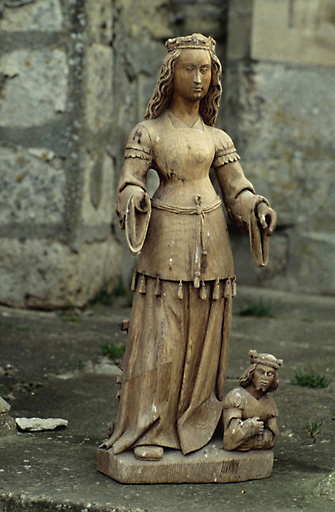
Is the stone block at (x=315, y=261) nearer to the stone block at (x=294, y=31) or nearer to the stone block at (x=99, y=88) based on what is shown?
the stone block at (x=294, y=31)

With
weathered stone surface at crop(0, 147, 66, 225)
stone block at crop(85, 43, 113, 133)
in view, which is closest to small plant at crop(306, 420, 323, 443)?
weathered stone surface at crop(0, 147, 66, 225)

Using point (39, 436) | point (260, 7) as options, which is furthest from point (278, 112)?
point (39, 436)

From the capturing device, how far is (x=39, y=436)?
3643 millimetres

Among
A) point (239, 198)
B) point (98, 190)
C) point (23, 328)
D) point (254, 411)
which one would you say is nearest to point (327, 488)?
point (254, 411)

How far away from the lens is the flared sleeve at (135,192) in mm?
3068

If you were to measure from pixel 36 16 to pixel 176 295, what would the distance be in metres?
3.05

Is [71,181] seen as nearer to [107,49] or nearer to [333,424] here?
[107,49]

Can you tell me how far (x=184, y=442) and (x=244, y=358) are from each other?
71.7 inches

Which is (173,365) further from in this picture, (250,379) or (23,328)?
(23,328)

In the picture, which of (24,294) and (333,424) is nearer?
(333,424)

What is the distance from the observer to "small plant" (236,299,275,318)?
6.06 m

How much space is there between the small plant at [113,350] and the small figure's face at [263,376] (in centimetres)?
172

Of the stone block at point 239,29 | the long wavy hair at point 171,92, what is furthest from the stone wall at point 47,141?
the long wavy hair at point 171,92

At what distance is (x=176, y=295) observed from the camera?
10.4 ft
